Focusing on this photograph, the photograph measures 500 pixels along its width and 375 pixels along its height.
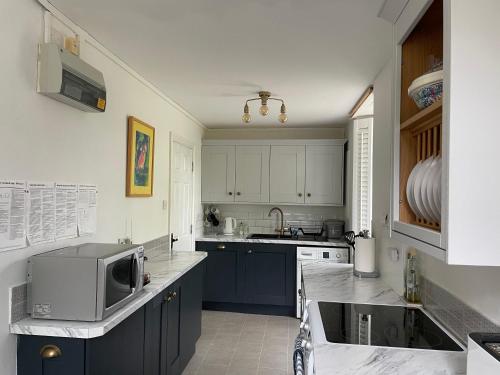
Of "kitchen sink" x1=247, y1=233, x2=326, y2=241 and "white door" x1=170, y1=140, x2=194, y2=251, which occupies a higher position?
"white door" x1=170, y1=140, x2=194, y2=251

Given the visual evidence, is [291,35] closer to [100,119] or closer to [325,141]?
[100,119]

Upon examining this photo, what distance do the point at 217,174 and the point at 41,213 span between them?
3.21m

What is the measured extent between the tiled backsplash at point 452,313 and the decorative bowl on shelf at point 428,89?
79cm

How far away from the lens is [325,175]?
184 inches

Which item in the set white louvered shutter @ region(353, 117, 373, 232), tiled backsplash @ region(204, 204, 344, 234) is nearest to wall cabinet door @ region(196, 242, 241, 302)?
tiled backsplash @ region(204, 204, 344, 234)

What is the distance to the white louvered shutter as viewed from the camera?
363 centimetres

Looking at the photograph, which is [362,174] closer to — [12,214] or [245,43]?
[245,43]

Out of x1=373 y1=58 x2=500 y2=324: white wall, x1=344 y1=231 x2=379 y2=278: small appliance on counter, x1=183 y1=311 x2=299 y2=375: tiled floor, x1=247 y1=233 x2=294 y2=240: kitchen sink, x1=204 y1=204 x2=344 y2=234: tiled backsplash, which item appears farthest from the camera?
x1=204 y1=204 x2=344 y2=234: tiled backsplash

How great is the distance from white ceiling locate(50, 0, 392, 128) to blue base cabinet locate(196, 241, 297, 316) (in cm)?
189

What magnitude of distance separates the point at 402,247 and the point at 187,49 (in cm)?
176

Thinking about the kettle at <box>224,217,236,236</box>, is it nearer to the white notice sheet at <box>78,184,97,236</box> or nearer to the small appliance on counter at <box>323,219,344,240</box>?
the small appliance on counter at <box>323,219,344,240</box>

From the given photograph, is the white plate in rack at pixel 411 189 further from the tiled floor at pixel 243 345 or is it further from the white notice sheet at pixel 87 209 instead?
the tiled floor at pixel 243 345

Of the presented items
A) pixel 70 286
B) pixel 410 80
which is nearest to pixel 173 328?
pixel 70 286

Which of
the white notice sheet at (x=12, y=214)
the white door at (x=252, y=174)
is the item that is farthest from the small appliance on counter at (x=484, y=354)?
the white door at (x=252, y=174)
